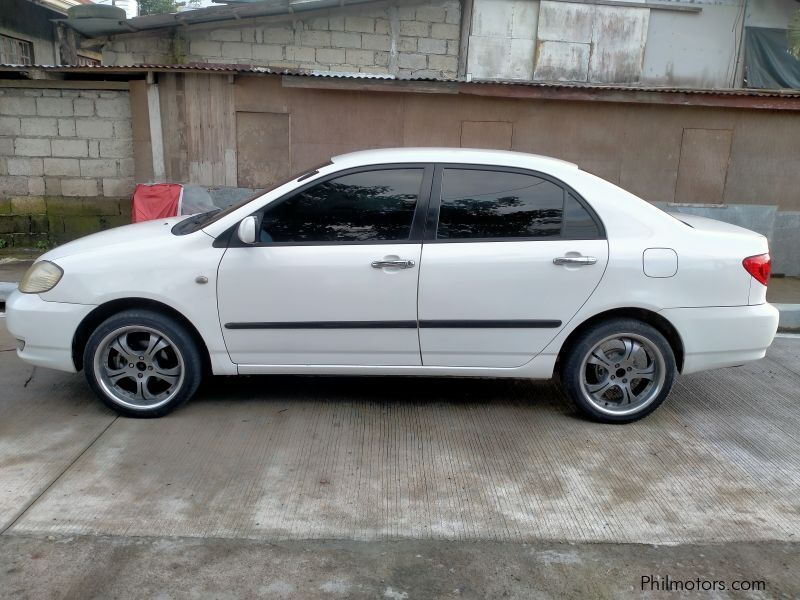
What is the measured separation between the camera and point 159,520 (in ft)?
10.9

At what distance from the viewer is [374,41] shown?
11.5 m

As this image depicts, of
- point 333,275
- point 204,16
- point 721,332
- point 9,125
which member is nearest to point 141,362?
point 333,275

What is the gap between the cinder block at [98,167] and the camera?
9.05 metres

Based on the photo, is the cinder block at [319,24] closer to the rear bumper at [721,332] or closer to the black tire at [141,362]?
the black tire at [141,362]

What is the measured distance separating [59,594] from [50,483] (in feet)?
3.26

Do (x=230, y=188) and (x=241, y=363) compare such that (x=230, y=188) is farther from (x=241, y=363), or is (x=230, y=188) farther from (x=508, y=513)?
(x=508, y=513)

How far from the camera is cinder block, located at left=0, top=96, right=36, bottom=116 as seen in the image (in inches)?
351

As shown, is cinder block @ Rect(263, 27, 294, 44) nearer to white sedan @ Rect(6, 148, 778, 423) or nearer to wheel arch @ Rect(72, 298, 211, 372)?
white sedan @ Rect(6, 148, 778, 423)

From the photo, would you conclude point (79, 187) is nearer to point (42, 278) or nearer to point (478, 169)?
point (42, 278)

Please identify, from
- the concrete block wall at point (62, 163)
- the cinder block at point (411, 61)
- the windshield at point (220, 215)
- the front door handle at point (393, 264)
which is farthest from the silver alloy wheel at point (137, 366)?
the cinder block at point (411, 61)

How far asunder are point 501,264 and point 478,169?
2.13ft

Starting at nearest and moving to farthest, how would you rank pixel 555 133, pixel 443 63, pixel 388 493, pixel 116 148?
pixel 388 493
pixel 555 133
pixel 116 148
pixel 443 63

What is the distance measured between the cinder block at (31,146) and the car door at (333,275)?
6127mm

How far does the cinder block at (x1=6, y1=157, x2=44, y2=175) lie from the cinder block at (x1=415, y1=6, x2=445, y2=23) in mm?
6178
